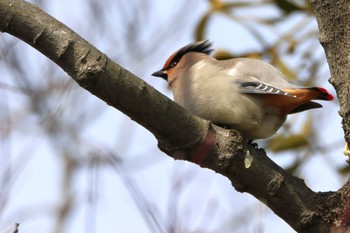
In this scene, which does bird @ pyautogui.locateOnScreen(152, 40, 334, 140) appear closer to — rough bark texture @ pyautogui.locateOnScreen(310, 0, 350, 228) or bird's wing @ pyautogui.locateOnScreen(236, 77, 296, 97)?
bird's wing @ pyautogui.locateOnScreen(236, 77, 296, 97)

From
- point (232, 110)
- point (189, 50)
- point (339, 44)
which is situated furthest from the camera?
point (189, 50)

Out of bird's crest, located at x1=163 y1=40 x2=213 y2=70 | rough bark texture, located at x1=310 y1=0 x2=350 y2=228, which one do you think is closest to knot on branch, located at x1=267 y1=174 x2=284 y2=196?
rough bark texture, located at x1=310 y1=0 x2=350 y2=228

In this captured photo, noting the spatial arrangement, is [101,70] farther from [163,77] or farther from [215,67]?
[163,77]

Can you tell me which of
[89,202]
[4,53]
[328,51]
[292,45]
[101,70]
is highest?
[292,45]

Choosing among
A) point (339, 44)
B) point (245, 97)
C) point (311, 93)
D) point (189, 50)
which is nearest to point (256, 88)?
point (245, 97)

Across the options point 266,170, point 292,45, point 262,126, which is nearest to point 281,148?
point 292,45

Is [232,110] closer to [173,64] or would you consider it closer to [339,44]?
[339,44]

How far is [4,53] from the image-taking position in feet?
7.42

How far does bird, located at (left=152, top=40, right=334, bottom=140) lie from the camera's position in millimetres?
3100

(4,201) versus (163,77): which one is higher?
(163,77)

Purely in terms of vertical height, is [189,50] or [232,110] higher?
[189,50]

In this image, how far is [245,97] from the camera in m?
3.15

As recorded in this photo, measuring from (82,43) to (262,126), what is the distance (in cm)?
122

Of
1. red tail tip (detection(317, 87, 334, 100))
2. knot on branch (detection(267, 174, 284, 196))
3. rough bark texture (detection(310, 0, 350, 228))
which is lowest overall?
knot on branch (detection(267, 174, 284, 196))
